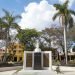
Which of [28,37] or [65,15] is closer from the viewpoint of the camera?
[65,15]

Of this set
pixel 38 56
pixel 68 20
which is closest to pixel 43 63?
pixel 38 56

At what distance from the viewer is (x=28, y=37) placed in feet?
215

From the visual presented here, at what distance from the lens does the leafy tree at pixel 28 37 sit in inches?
2547

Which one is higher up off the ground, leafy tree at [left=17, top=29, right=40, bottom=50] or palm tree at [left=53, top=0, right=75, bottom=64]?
palm tree at [left=53, top=0, right=75, bottom=64]

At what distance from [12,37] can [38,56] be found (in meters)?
28.7

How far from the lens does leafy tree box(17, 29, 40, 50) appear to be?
64.7m

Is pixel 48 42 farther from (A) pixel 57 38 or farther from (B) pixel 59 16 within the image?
(B) pixel 59 16

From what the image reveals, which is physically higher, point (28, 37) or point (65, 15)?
point (65, 15)

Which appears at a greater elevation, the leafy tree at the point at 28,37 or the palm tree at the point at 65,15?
the palm tree at the point at 65,15

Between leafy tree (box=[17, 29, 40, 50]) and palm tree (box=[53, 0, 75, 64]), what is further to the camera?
leafy tree (box=[17, 29, 40, 50])

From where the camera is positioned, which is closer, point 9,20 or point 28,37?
point 9,20

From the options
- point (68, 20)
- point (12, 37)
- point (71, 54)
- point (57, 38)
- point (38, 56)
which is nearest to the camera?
point (38, 56)

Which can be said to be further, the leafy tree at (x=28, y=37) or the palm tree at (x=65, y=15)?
the leafy tree at (x=28, y=37)

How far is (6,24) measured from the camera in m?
53.2
